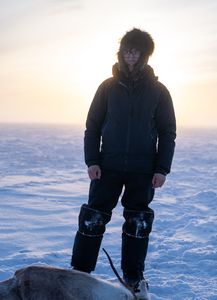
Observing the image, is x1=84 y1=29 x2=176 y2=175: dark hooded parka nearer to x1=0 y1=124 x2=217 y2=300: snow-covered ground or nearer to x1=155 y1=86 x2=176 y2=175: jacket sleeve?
x1=155 y1=86 x2=176 y2=175: jacket sleeve

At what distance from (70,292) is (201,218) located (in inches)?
201

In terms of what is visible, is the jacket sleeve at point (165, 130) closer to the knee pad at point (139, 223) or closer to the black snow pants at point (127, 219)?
the black snow pants at point (127, 219)

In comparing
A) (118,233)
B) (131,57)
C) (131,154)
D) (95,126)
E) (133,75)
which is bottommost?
(118,233)

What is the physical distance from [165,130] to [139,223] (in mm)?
738

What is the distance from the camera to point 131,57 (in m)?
3.27

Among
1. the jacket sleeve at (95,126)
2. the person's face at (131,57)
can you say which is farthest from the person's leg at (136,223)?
the person's face at (131,57)

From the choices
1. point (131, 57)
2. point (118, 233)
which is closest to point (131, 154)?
point (131, 57)

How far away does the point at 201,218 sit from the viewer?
663cm

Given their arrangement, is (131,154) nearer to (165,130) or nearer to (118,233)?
(165,130)

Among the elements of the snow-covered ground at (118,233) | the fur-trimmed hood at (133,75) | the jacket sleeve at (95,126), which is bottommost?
Answer: the snow-covered ground at (118,233)

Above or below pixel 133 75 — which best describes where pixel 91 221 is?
below

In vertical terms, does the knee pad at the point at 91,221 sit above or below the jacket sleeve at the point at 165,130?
below

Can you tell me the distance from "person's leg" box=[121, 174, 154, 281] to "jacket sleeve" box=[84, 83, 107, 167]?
1.09 feet

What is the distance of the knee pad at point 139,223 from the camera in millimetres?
3283
